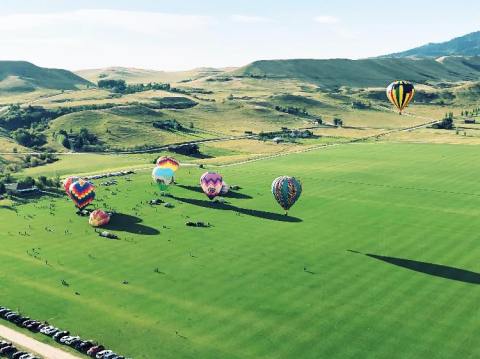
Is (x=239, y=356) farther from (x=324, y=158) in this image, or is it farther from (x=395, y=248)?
(x=324, y=158)

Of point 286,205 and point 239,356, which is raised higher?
point 286,205

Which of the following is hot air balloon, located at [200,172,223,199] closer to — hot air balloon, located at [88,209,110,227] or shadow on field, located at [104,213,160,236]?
shadow on field, located at [104,213,160,236]

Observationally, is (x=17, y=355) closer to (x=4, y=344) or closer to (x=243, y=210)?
(x=4, y=344)

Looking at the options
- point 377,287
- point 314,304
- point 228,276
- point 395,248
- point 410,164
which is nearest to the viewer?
point 314,304

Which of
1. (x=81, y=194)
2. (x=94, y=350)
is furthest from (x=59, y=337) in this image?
(x=81, y=194)

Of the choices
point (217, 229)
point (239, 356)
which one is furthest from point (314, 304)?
point (217, 229)

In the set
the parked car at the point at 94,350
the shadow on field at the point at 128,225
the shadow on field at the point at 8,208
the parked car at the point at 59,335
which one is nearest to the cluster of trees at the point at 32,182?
the shadow on field at the point at 8,208

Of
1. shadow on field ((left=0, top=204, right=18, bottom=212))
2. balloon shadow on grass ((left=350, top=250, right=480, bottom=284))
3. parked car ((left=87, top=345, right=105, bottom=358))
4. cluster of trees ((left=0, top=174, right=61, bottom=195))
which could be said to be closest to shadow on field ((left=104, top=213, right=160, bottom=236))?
shadow on field ((left=0, top=204, right=18, bottom=212))
